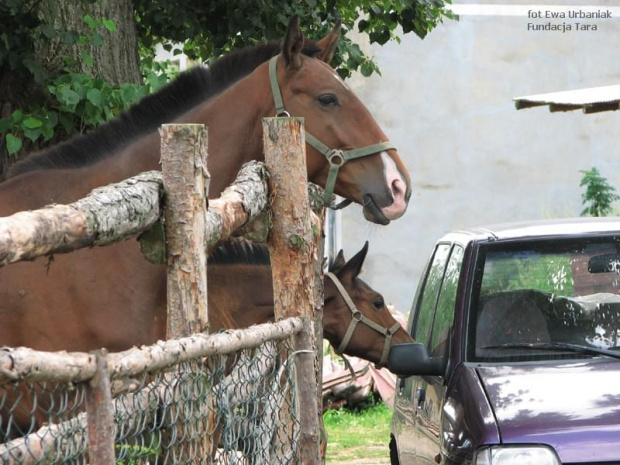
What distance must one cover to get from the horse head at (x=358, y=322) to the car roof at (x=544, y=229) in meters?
1.52

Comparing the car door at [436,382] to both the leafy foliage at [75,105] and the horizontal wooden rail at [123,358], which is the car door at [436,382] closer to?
the horizontal wooden rail at [123,358]

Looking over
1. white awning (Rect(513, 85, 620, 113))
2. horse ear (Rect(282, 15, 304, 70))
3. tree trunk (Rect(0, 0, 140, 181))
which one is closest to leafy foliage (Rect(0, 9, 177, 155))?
tree trunk (Rect(0, 0, 140, 181))

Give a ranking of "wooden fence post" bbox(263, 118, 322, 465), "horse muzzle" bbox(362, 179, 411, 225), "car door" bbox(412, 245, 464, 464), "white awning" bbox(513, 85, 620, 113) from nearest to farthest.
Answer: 1. "wooden fence post" bbox(263, 118, 322, 465)
2. "car door" bbox(412, 245, 464, 464)
3. "horse muzzle" bbox(362, 179, 411, 225)
4. "white awning" bbox(513, 85, 620, 113)

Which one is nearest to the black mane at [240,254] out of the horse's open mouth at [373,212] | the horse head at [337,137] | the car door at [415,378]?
the horse head at [337,137]

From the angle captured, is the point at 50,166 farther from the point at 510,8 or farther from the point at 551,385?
the point at 510,8

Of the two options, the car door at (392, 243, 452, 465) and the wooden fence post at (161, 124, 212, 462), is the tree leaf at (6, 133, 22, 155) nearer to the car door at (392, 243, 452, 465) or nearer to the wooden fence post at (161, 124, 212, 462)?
the car door at (392, 243, 452, 465)

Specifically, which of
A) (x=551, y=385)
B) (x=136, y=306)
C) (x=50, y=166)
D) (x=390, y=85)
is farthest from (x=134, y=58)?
(x=390, y=85)

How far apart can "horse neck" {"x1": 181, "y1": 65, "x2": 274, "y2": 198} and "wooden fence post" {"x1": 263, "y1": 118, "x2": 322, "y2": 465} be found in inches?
56.5

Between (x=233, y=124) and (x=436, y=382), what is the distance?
1.54 meters

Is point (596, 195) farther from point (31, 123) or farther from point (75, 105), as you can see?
point (31, 123)

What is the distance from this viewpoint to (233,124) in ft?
18.5

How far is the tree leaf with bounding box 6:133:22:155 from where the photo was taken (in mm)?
6809

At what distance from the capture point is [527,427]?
440 centimetres

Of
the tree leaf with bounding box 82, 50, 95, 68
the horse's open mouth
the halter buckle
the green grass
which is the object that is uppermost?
the tree leaf with bounding box 82, 50, 95, 68
